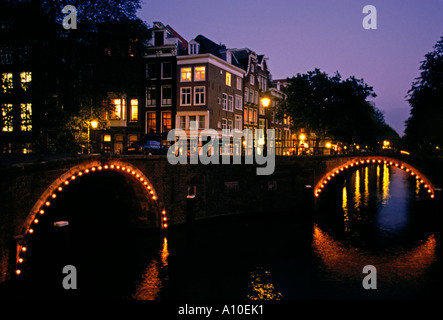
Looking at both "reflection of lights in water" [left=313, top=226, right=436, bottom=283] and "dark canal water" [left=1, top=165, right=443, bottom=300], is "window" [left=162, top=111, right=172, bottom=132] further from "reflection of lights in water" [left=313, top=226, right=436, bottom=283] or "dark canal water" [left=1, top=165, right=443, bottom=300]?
"reflection of lights in water" [left=313, top=226, right=436, bottom=283]

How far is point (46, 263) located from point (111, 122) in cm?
2790

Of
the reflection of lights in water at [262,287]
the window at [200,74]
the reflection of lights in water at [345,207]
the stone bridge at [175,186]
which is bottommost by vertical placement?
the reflection of lights in water at [262,287]

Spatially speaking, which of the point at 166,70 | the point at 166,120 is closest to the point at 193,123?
the point at 166,120

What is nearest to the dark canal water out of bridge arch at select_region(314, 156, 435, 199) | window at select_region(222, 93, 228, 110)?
bridge arch at select_region(314, 156, 435, 199)

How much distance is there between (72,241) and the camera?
65.2 ft

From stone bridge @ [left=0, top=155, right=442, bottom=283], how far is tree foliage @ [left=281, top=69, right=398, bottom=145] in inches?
578

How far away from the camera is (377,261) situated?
17312mm

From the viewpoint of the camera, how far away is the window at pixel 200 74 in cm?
4047

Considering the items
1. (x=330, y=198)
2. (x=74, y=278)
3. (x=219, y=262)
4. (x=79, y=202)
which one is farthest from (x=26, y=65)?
(x=330, y=198)

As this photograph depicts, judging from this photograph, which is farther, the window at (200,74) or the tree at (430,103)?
the window at (200,74)

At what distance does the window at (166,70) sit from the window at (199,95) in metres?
3.86

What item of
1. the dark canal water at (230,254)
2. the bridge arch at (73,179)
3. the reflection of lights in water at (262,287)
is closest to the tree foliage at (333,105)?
the dark canal water at (230,254)

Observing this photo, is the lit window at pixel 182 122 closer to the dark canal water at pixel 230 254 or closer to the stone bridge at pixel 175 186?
the stone bridge at pixel 175 186
